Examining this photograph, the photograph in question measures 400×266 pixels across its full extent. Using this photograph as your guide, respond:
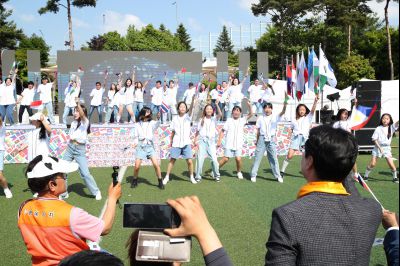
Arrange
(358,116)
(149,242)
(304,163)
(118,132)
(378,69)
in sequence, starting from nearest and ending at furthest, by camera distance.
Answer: (149,242)
(304,163)
(358,116)
(118,132)
(378,69)

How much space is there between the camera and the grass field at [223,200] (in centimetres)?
538

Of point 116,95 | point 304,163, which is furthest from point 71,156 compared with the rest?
point 116,95

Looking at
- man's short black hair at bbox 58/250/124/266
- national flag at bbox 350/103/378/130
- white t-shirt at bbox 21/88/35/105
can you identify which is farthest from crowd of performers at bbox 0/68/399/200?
man's short black hair at bbox 58/250/124/266

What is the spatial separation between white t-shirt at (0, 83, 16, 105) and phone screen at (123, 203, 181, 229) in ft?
50.2

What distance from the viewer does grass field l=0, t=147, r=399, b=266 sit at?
5.38 metres

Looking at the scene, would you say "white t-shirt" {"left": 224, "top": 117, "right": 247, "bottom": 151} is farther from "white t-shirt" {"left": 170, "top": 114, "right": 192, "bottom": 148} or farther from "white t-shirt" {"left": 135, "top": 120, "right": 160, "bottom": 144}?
"white t-shirt" {"left": 135, "top": 120, "right": 160, "bottom": 144}

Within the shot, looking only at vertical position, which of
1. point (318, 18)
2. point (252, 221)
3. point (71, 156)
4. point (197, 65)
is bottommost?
point (252, 221)

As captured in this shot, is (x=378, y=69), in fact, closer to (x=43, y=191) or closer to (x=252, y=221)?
(x=252, y=221)

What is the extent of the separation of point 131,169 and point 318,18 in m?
29.9

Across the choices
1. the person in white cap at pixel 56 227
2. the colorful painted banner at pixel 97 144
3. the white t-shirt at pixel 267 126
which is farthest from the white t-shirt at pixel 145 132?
the person in white cap at pixel 56 227

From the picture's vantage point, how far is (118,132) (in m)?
12.8

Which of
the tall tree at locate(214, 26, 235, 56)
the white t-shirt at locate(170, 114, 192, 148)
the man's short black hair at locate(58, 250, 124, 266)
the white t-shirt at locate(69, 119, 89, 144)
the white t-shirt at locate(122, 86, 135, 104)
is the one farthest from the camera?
the tall tree at locate(214, 26, 235, 56)

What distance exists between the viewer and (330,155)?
196 centimetres

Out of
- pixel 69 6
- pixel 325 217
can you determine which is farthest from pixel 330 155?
pixel 69 6
